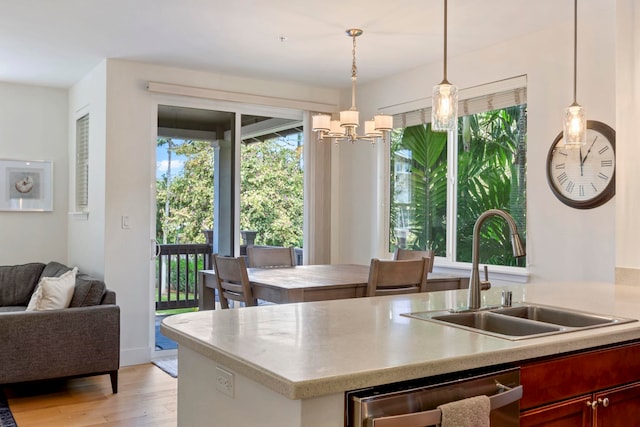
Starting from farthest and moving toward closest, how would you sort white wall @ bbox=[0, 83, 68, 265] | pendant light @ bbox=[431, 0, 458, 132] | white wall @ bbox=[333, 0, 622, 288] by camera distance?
white wall @ bbox=[0, 83, 68, 265] → white wall @ bbox=[333, 0, 622, 288] → pendant light @ bbox=[431, 0, 458, 132]

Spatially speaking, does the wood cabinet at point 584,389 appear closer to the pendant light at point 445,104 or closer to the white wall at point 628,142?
the pendant light at point 445,104

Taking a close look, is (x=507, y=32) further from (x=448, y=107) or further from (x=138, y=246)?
(x=138, y=246)

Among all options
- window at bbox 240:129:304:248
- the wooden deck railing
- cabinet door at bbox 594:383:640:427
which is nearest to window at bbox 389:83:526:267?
window at bbox 240:129:304:248

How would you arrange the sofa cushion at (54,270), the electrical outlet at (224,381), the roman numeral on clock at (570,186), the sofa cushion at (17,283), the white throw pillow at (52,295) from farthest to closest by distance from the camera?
the sofa cushion at (17,283) → the sofa cushion at (54,270) → the white throw pillow at (52,295) → the roman numeral on clock at (570,186) → the electrical outlet at (224,381)

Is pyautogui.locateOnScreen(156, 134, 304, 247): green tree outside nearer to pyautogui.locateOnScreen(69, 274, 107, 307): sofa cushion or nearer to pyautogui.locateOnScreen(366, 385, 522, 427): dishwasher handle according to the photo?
pyautogui.locateOnScreen(69, 274, 107, 307): sofa cushion

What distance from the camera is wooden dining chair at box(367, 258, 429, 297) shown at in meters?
3.28

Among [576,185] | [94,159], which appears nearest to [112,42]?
[94,159]

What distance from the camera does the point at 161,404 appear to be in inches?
153

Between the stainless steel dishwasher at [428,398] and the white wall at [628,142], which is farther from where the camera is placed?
the white wall at [628,142]


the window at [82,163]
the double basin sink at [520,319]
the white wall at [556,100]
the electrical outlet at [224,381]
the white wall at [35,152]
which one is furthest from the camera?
the white wall at [35,152]

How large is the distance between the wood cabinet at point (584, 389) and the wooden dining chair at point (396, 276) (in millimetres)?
1517

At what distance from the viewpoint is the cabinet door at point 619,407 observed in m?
1.81

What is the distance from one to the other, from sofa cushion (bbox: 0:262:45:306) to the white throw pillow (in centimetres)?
127

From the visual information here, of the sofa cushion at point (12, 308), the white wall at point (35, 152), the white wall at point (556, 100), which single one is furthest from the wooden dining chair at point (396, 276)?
the white wall at point (35, 152)
